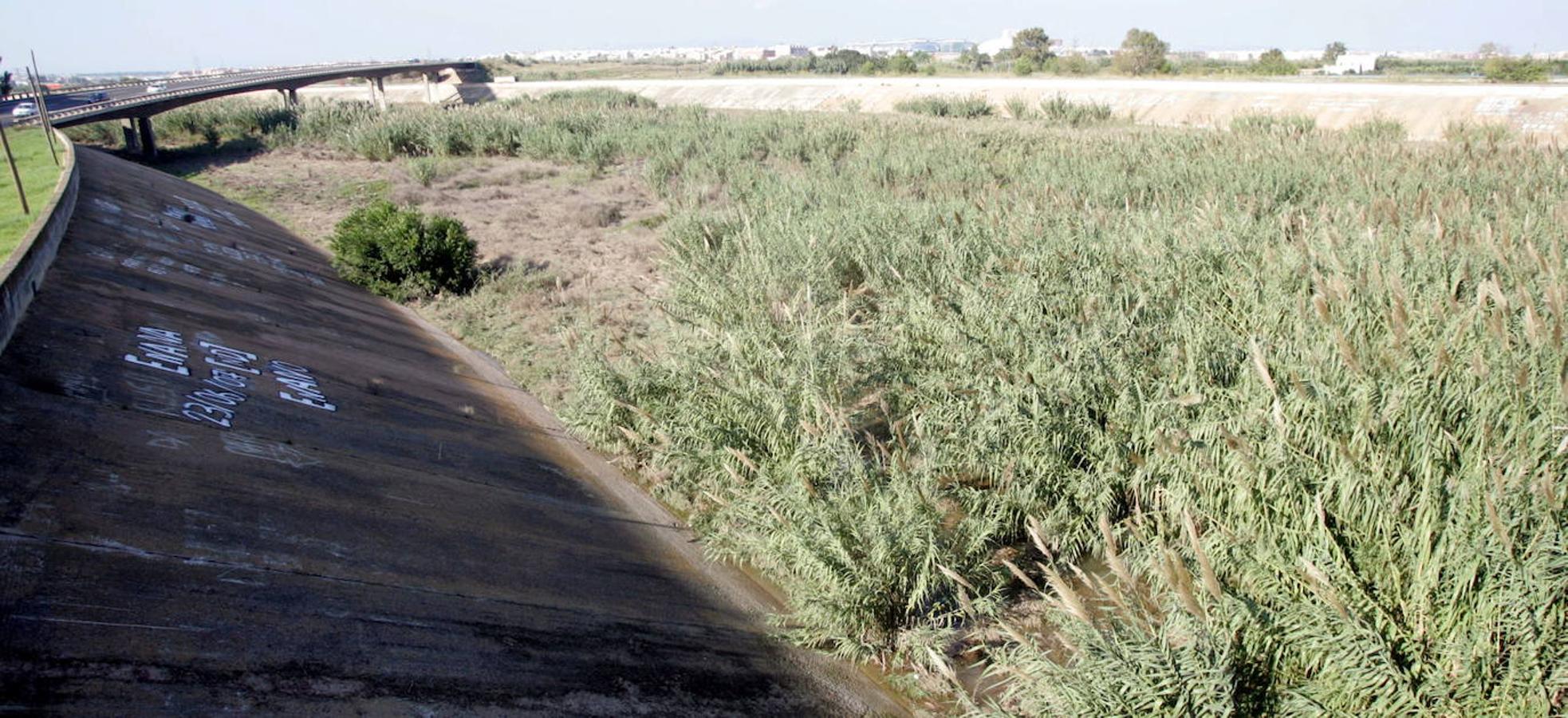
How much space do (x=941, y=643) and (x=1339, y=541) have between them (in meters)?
2.15

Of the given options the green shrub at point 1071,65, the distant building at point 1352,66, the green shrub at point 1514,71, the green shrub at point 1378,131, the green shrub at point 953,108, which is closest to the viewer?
the green shrub at point 1378,131

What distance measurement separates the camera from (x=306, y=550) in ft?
16.8

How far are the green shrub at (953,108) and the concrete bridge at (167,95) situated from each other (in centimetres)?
2482

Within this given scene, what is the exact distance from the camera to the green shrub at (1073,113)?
29219 millimetres

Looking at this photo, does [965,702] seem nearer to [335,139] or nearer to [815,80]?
[335,139]

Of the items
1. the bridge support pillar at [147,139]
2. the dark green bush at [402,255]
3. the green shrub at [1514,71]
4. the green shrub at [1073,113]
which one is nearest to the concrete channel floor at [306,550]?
the dark green bush at [402,255]

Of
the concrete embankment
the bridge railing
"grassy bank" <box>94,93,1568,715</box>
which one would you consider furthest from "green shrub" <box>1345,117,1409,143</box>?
the bridge railing

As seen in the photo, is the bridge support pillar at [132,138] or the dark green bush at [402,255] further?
the bridge support pillar at [132,138]

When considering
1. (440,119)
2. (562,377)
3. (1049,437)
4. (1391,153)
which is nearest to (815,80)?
(440,119)

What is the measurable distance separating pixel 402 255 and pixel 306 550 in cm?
868

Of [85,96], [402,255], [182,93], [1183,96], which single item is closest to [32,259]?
[402,255]

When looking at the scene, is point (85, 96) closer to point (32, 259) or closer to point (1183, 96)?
point (32, 259)

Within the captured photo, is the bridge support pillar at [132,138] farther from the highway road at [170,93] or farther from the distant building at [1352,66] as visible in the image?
the distant building at [1352,66]

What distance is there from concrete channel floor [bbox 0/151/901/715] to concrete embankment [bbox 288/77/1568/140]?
20.6 m
